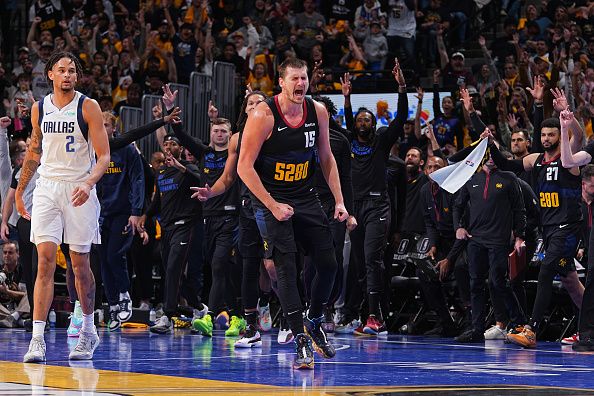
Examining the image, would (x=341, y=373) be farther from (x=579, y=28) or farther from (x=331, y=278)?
(x=579, y=28)

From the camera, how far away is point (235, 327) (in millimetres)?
12320

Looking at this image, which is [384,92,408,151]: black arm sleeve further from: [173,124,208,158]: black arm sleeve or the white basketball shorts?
the white basketball shorts

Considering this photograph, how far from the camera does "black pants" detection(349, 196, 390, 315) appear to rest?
1299 cm

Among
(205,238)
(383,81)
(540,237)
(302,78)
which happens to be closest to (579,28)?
(383,81)

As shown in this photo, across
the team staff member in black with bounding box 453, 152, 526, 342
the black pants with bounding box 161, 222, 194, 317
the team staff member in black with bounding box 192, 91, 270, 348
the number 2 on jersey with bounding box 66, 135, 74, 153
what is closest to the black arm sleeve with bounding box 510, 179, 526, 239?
the team staff member in black with bounding box 453, 152, 526, 342

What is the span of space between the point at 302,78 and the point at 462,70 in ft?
28.4

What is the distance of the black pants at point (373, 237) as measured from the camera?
13.0m

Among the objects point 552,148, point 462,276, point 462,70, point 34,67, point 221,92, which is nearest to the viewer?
point 552,148

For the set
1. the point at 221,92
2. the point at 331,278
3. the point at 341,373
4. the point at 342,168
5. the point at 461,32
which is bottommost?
the point at 341,373

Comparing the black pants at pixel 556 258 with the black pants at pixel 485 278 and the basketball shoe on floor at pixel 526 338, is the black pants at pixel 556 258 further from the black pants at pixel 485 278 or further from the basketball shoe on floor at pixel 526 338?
the black pants at pixel 485 278

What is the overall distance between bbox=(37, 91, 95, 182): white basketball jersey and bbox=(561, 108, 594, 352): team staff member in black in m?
4.45

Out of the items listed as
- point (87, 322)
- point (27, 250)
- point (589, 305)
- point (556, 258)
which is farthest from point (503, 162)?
point (27, 250)

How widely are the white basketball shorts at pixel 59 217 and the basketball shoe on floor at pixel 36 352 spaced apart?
0.76 m

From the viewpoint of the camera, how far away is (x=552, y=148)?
11.5 metres
